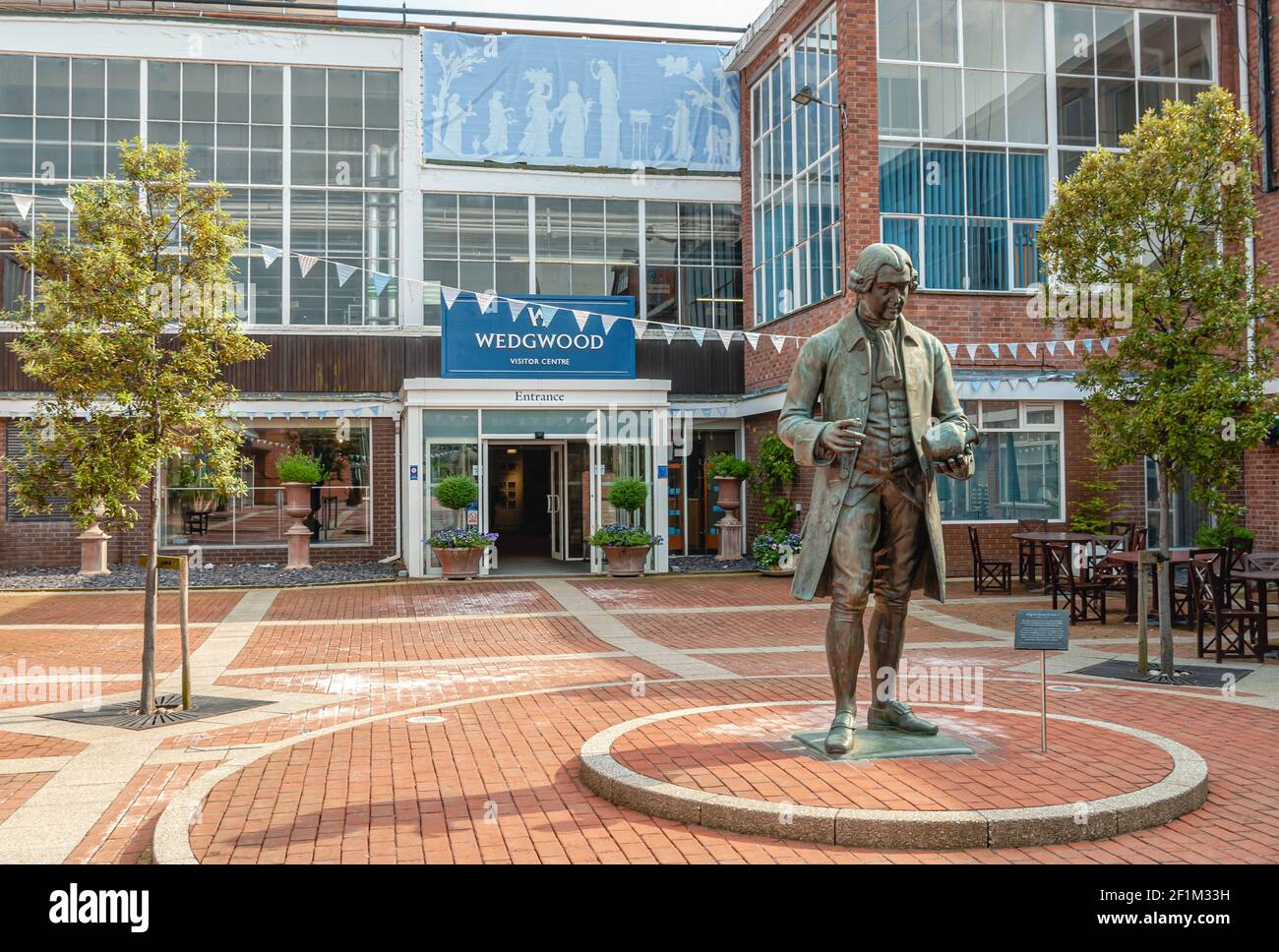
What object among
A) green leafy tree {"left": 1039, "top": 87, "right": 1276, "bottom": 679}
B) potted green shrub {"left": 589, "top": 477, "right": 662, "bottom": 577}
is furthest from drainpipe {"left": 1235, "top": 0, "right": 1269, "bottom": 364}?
potted green shrub {"left": 589, "top": 477, "right": 662, "bottom": 577}

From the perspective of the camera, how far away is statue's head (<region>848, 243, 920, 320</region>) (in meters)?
5.82

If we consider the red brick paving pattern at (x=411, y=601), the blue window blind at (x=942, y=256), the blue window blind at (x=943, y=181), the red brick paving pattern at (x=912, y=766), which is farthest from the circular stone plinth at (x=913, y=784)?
the blue window blind at (x=943, y=181)

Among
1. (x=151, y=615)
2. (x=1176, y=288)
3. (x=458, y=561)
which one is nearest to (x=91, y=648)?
(x=151, y=615)

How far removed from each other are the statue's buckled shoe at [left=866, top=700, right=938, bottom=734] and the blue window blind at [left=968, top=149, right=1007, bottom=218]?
1515 cm

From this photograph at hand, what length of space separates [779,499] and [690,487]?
153 inches

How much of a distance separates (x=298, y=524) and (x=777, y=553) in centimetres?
909

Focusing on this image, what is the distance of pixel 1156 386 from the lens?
11477 millimetres

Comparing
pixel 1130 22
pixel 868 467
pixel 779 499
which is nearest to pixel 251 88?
pixel 779 499

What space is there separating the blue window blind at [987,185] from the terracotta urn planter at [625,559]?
843 centimetres

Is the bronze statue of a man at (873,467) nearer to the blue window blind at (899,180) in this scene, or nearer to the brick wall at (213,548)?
the blue window blind at (899,180)

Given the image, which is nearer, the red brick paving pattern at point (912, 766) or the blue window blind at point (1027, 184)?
the red brick paving pattern at point (912, 766)

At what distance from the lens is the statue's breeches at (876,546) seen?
5.84 meters

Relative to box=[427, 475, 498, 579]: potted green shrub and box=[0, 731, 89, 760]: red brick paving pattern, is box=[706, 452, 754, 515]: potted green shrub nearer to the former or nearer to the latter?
box=[427, 475, 498, 579]: potted green shrub
